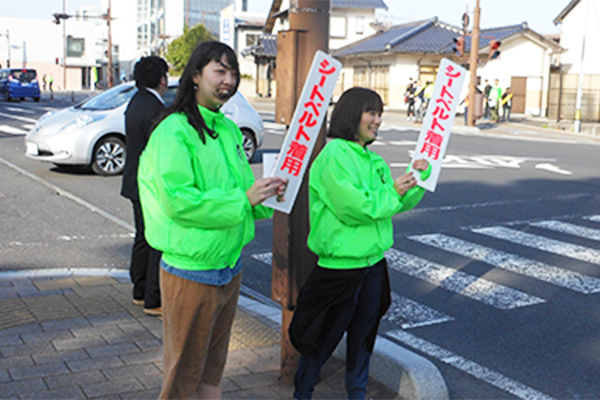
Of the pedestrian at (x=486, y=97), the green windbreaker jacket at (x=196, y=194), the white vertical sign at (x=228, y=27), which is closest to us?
the green windbreaker jacket at (x=196, y=194)

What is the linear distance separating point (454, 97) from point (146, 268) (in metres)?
2.75

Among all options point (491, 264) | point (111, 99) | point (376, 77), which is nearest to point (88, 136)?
point (111, 99)

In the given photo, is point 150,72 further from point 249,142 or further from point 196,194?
point 249,142

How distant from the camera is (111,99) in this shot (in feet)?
41.9

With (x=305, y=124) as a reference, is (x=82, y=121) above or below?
below

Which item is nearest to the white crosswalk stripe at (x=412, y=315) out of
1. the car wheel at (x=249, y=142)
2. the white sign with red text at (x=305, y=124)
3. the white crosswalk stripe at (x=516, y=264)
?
the white crosswalk stripe at (x=516, y=264)

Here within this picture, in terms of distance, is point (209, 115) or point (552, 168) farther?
point (552, 168)

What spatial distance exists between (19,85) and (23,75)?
0.87m

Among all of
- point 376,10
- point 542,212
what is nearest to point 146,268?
point 542,212

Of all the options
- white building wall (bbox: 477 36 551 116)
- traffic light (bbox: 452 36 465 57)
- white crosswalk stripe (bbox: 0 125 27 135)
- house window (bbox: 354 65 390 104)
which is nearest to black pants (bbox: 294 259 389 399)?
white crosswalk stripe (bbox: 0 125 27 135)

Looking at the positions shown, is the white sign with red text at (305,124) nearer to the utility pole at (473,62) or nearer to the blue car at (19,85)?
the utility pole at (473,62)

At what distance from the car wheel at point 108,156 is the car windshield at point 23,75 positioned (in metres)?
33.5

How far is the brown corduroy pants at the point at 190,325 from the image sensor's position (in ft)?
9.37

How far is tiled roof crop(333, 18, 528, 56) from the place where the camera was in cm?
4128
